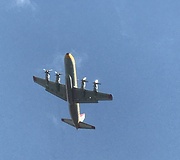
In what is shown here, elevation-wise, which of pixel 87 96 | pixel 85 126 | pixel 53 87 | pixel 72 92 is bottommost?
pixel 85 126

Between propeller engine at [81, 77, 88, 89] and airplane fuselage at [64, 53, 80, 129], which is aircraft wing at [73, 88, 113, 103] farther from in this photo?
airplane fuselage at [64, 53, 80, 129]

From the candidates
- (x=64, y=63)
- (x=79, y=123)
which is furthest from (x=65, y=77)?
(x=79, y=123)

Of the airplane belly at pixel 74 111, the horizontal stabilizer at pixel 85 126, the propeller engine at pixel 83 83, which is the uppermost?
the propeller engine at pixel 83 83

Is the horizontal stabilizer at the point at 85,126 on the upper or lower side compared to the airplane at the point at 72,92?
lower

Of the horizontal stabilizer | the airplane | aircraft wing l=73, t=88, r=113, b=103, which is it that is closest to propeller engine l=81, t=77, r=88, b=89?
the airplane

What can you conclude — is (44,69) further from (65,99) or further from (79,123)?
(79,123)

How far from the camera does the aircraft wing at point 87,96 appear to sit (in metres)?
142

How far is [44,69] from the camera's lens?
14862 centimetres

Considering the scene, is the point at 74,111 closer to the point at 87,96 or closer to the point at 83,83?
the point at 87,96

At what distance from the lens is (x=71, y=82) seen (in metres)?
141

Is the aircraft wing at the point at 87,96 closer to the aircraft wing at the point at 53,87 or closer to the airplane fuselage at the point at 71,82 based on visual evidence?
the airplane fuselage at the point at 71,82

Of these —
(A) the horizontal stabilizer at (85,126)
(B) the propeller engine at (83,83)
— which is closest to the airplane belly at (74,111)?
(A) the horizontal stabilizer at (85,126)

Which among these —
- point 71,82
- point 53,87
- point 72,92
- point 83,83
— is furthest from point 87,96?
point 53,87

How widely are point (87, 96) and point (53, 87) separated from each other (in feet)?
47.5
